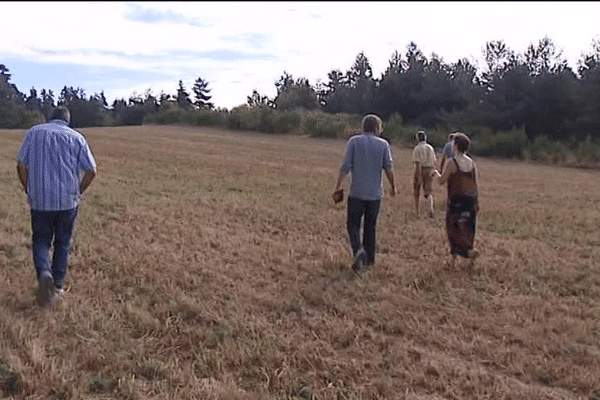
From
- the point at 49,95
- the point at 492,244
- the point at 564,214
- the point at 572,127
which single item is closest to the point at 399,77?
the point at 572,127

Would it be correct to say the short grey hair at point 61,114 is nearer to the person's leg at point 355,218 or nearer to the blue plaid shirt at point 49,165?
the blue plaid shirt at point 49,165

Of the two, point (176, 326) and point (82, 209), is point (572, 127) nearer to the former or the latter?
point (82, 209)

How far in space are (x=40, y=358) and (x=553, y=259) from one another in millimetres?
6309

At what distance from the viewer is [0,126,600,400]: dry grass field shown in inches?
161

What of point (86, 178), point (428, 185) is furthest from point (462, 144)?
point (428, 185)

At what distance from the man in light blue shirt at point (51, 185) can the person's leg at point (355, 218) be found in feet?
9.43

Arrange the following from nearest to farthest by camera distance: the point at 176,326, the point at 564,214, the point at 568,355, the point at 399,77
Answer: the point at 568,355 → the point at 176,326 → the point at 564,214 → the point at 399,77

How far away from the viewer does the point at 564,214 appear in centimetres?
1205

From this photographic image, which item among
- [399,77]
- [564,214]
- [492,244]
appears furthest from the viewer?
[399,77]

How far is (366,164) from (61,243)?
3.28 metres

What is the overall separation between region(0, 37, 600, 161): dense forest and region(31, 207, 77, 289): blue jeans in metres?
32.7

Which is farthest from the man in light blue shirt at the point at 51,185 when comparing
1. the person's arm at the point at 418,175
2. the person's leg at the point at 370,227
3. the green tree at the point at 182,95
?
the green tree at the point at 182,95

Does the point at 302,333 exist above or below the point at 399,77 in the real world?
below

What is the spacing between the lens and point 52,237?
5.32 metres
